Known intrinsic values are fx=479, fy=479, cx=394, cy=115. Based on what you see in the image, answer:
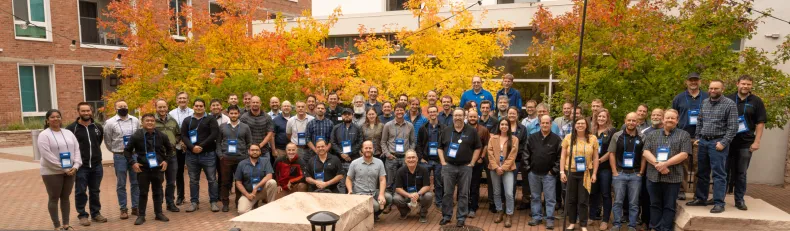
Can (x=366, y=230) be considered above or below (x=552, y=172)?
below

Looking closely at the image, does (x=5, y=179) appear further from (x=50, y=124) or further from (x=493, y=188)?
(x=493, y=188)

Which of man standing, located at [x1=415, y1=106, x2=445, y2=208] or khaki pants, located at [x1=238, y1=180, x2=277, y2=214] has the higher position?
man standing, located at [x1=415, y1=106, x2=445, y2=208]

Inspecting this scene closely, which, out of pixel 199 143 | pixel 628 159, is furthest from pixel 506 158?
→ pixel 199 143

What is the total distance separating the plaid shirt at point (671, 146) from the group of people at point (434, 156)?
0.01 metres

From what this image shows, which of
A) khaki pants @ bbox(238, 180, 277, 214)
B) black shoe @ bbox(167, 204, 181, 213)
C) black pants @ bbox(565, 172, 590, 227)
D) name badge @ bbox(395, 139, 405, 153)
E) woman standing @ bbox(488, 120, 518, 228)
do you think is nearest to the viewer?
black pants @ bbox(565, 172, 590, 227)

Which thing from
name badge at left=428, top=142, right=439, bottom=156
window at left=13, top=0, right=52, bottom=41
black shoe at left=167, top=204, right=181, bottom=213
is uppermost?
window at left=13, top=0, right=52, bottom=41

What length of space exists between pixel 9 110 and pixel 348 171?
1900 cm

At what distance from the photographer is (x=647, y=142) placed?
21.0ft

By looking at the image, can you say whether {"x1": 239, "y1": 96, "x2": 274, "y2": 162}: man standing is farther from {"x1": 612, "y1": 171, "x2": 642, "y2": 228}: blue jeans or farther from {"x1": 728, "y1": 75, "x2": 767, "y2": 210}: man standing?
{"x1": 728, "y1": 75, "x2": 767, "y2": 210}: man standing

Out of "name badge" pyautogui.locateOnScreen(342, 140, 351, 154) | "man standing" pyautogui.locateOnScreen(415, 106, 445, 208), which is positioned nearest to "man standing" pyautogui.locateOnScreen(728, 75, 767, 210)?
"man standing" pyautogui.locateOnScreen(415, 106, 445, 208)

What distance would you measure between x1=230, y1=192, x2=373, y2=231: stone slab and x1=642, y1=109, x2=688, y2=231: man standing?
12.6ft

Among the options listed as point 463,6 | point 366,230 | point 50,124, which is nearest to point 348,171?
point 366,230

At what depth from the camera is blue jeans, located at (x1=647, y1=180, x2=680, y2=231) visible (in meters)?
6.36

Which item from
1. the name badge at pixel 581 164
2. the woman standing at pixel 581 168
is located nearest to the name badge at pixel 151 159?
the woman standing at pixel 581 168
